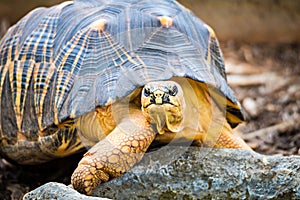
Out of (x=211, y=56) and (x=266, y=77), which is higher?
(x=211, y=56)

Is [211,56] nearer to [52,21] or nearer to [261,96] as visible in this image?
[52,21]

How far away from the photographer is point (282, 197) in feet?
7.74

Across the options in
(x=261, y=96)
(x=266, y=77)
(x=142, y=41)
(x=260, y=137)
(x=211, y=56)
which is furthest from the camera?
(x=266, y=77)

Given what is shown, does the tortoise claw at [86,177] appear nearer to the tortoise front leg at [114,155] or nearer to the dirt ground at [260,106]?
the tortoise front leg at [114,155]

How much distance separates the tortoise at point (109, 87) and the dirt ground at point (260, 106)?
19cm

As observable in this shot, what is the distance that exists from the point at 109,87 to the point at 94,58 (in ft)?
0.88

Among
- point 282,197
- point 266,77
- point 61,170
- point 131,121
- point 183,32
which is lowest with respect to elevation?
point 266,77

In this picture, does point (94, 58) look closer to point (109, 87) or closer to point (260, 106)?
point (109, 87)

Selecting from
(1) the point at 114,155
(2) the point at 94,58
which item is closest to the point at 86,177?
(1) the point at 114,155

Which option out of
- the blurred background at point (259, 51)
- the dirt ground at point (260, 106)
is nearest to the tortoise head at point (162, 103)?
the dirt ground at point (260, 106)

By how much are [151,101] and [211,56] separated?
81 cm

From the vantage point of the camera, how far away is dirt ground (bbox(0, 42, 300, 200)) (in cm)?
340

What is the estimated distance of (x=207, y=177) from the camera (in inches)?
100

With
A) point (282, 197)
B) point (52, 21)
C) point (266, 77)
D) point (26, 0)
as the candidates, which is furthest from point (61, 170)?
point (26, 0)
